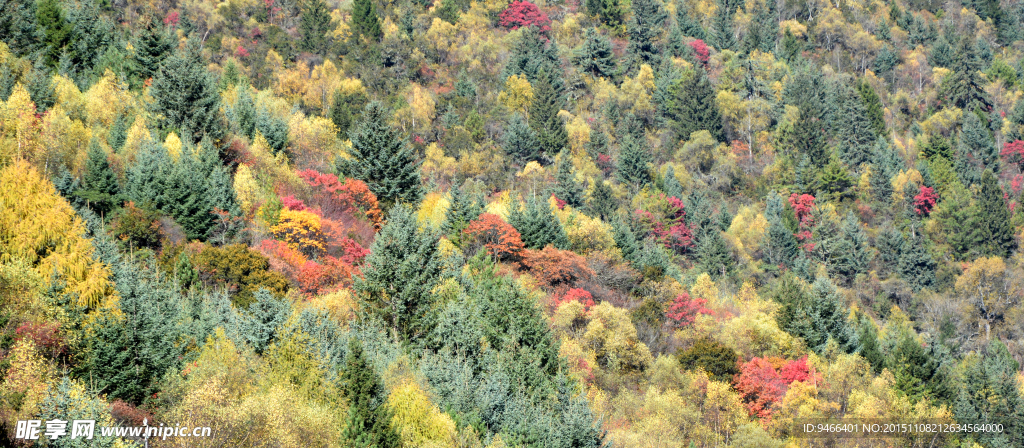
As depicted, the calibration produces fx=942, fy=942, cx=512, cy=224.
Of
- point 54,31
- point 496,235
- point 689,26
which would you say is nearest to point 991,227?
point 689,26

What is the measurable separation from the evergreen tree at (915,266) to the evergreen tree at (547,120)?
4330cm

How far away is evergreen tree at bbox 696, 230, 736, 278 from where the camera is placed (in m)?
100

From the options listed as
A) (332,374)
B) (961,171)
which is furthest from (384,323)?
(961,171)

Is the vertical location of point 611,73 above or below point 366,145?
below

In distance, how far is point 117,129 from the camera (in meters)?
67.8

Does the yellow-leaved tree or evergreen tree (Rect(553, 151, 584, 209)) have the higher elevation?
the yellow-leaved tree

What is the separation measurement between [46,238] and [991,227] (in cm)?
11366

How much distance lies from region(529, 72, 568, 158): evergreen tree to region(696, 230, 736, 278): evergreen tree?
23.6 m

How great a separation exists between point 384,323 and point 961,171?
11199cm

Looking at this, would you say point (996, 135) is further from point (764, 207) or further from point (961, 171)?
point (764, 207)

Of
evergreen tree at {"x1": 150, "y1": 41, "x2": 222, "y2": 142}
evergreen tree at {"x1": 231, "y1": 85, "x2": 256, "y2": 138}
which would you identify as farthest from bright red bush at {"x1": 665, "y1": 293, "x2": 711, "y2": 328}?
evergreen tree at {"x1": 231, "y1": 85, "x2": 256, "y2": 138}

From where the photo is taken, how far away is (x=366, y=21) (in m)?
133

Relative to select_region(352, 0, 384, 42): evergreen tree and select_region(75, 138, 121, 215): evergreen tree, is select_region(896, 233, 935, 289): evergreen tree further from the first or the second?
select_region(75, 138, 121, 215): evergreen tree

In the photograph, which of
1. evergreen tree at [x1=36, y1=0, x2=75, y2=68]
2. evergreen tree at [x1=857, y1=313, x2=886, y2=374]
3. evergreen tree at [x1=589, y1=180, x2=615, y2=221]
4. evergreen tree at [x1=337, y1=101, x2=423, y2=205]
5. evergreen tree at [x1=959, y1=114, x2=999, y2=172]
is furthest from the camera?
evergreen tree at [x1=959, y1=114, x2=999, y2=172]
